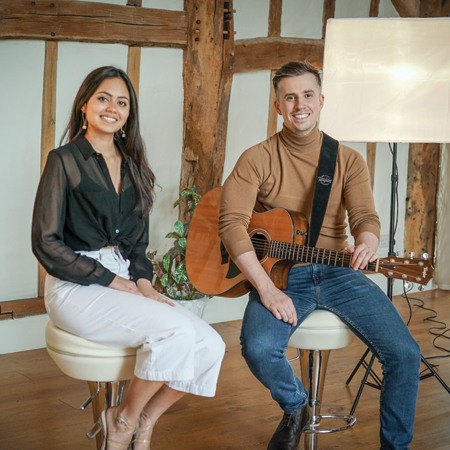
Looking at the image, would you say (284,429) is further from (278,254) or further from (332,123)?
(332,123)

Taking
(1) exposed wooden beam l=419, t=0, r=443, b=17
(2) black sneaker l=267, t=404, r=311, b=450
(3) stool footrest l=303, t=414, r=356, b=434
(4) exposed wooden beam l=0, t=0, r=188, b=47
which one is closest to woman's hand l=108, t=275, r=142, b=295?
(2) black sneaker l=267, t=404, r=311, b=450

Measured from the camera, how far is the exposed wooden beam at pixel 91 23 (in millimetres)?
3043

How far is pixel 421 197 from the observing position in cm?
509

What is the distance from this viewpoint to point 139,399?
5.71ft

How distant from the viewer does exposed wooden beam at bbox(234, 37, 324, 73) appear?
154 inches

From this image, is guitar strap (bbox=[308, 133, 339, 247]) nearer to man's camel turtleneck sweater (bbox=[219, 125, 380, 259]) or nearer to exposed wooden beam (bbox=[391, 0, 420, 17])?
man's camel turtleneck sweater (bbox=[219, 125, 380, 259])

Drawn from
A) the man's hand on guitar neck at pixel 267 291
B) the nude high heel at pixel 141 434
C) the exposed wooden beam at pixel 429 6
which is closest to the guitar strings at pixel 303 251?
the man's hand on guitar neck at pixel 267 291

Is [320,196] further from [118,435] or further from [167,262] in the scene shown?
[167,262]

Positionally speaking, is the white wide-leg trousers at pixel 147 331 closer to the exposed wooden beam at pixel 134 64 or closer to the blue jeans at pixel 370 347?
the blue jeans at pixel 370 347

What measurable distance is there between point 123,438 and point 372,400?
1417 millimetres

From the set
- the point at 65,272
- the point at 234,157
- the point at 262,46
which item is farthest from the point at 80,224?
the point at 262,46

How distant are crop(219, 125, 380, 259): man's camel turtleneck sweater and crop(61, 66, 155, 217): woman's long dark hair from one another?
0.31m

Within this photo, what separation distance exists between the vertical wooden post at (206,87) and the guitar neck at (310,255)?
164 centimetres

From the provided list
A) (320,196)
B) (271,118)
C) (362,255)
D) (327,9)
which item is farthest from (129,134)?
(327,9)
